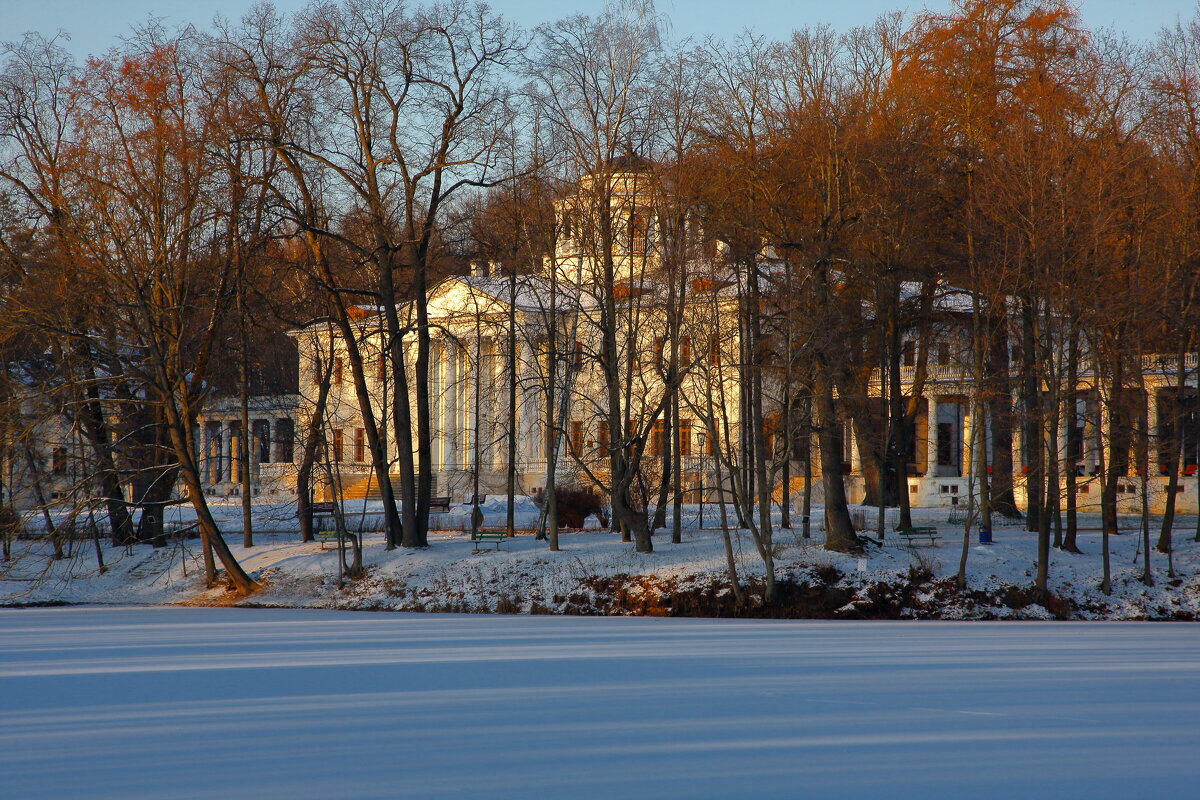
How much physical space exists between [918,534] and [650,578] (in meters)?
7.37

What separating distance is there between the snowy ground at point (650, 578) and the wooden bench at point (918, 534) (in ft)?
1.70

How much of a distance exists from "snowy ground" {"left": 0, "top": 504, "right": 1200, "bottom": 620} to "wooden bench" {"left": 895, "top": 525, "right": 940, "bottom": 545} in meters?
0.52

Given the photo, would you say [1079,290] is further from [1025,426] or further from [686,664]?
[686,664]

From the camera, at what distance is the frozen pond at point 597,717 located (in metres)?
7.18

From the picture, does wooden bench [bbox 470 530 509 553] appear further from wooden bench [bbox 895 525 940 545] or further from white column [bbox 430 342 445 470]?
white column [bbox 430 342 445 470]

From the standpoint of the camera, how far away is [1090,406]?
26.6 meters

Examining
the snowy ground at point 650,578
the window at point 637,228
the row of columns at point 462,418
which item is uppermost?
the window at point 637,228

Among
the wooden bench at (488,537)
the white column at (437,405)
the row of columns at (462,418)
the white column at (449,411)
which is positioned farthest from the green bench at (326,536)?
the white column at (437,405)

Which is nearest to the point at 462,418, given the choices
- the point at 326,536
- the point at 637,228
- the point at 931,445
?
the point at 931,445

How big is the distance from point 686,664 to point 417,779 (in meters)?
6.62

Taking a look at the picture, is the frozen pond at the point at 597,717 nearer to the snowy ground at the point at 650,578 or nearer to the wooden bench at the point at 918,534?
the snowy ground at the point at 650,578

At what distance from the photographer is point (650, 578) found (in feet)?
81.7

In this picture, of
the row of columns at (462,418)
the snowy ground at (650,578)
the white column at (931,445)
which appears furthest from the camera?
the row of columns at (462,418)

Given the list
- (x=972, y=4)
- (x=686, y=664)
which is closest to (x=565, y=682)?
(x=686, y=664)
